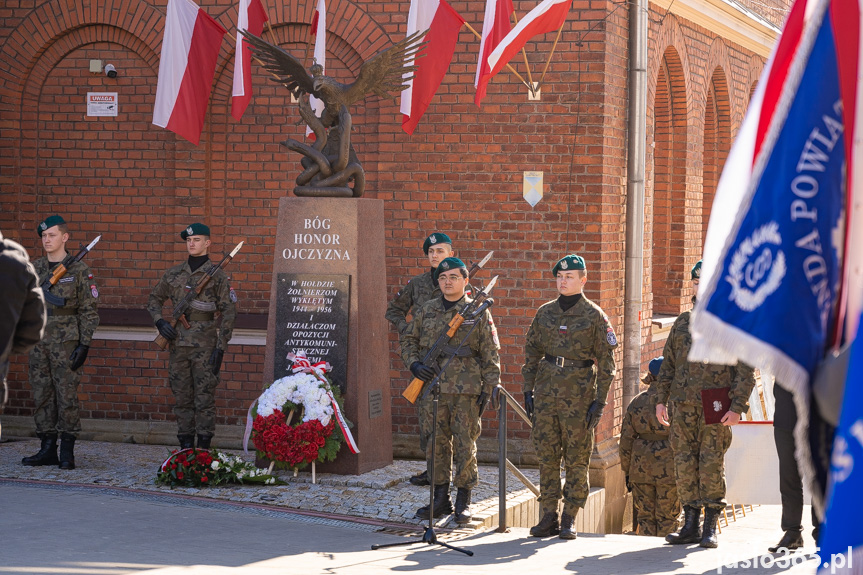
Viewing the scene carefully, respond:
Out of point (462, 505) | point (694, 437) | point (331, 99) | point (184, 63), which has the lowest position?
point (462, 505)

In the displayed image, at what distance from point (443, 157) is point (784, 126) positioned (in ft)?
27.2

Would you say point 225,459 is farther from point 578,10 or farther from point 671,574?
point 578,10

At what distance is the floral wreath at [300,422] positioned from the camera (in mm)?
8789

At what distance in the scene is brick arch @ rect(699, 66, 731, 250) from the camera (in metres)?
15.0

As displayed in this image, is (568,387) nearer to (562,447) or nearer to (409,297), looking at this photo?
(562,447)

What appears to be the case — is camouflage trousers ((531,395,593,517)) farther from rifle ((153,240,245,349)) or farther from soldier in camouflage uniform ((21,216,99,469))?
soldier in camouflage uniform ((21,216,99,469))

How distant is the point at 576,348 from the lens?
7852 millimetres

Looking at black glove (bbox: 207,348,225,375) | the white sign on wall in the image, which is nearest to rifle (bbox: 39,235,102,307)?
black glove (bbox: 207,348,225,375)

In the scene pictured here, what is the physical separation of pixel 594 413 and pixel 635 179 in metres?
3.83

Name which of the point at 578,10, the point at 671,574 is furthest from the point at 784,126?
the point at 578,10

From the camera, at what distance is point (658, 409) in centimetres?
784

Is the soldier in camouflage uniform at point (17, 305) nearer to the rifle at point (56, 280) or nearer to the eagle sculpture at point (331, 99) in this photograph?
the eagle sculpture at point (331, 99)

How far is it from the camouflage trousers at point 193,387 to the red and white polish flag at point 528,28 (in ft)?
11.4

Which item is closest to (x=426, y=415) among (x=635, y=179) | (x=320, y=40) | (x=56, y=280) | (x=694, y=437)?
(x=694, y=437)
